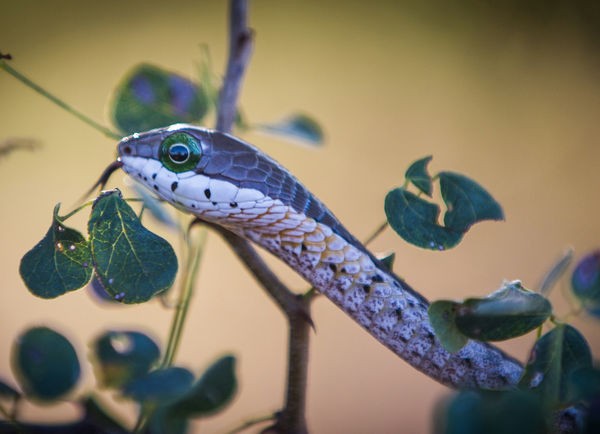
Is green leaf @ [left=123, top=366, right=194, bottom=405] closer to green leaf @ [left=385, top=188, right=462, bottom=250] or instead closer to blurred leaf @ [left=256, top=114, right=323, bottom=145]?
green leaf @ [left=385, top=188, right=462, bottom=250]

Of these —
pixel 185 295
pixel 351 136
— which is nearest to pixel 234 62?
pixel 185 295

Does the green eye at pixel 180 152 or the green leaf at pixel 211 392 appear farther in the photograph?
the green eye at pixel 180 152

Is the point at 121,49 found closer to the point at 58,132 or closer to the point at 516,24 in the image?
the point at 58,132

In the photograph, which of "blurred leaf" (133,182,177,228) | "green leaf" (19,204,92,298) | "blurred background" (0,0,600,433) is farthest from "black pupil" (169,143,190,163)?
"blurred background" (0,0,600,433)

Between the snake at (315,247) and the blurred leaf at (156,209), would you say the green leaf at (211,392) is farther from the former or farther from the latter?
the blurred leaf at (156,209)

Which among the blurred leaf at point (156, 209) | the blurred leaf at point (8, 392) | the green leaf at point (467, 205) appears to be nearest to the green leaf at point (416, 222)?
the green leaf at point (467, 205)

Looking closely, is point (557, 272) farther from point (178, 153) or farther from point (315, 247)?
point (178, 153)
